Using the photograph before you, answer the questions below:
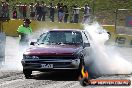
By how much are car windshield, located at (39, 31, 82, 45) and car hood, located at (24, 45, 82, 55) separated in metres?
0.53

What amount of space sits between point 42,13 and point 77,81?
1903 centimetres

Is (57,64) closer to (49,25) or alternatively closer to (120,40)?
(120,40)

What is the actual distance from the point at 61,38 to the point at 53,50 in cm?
121

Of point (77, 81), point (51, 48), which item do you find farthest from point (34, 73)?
point (77, 81)

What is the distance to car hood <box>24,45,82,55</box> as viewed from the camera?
40.4 feet

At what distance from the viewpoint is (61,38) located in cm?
1357

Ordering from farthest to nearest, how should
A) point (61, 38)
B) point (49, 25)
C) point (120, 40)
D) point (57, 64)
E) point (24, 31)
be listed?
point (49, 25) → point (120, 40) → point (24, 31) → point (61, 38) → point (57, 64)

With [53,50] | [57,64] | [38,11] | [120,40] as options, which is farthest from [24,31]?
[38,11]

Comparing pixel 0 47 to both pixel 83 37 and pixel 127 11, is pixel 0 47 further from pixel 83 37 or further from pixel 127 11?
pixel 127 11

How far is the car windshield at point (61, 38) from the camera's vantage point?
1346 centimetres

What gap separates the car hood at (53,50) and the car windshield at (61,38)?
533mm

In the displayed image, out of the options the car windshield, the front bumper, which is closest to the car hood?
the front bumper

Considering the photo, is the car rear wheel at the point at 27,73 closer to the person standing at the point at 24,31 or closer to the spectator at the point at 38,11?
the person standing at the point at 24,31

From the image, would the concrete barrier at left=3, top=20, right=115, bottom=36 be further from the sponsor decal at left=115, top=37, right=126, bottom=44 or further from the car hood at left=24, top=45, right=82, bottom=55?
the car hood at left=24, top=45, right=82, bottom=55
